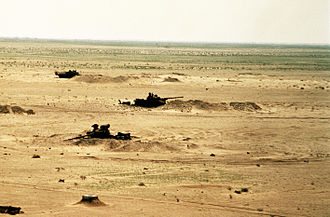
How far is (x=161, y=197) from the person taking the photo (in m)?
19.1

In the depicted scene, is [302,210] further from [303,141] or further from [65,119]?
[65,119]

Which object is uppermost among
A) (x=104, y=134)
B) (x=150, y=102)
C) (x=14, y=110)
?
(x=104, y=134)

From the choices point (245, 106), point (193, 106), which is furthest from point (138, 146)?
point (245, 106)

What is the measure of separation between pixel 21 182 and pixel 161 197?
17.0ft

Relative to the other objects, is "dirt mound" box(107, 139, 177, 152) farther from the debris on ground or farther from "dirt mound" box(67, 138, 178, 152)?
the debris on ground

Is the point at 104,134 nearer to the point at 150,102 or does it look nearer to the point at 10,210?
the point at 10,210

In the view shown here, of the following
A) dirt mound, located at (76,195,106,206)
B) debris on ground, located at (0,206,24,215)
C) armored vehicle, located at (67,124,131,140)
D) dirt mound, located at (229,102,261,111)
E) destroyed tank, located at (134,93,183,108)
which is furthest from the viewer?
dirt mound, located at (229,102,261,111)

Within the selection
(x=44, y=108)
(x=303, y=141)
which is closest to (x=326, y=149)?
(x=303, y=141)

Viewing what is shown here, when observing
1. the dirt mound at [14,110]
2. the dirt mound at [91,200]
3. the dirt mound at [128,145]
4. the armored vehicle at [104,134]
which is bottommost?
the dirt mound at [14,110]

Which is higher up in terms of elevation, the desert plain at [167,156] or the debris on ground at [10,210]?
the debris on ground at [10,210]

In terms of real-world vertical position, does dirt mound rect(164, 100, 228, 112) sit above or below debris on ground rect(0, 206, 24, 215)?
below

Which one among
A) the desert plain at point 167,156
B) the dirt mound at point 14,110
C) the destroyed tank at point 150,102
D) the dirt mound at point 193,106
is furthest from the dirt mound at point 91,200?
the destroyed tank at point 150,102

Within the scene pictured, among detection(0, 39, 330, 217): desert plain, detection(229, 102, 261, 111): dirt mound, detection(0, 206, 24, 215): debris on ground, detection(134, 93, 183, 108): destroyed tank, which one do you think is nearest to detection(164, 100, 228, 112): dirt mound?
detection(0, 39, 330, 217): desert plain

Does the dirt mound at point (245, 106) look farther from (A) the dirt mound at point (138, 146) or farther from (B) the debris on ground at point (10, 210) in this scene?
(B) the debris on ground at point (10, 210)
